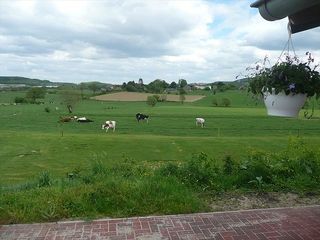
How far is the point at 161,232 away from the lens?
4.38m

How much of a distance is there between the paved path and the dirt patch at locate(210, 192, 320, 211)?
287 millimetres

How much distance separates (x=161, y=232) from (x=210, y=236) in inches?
22.2

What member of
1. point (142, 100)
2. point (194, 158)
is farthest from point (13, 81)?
point (194, 158)

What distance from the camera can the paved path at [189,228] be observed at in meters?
4.25

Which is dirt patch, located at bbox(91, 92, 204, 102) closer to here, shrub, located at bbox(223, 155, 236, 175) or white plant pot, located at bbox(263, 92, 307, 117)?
shrub, located at bbox(223, 155, 236, 175)

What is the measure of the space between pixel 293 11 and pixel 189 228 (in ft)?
8.72

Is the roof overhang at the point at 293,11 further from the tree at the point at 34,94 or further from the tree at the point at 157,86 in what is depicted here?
the tree at the point at 157,86

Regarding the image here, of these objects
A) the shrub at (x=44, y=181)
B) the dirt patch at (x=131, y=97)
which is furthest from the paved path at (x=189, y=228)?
the dirt patch at (x=131, y=97)

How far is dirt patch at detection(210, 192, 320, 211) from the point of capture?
5.28 metres

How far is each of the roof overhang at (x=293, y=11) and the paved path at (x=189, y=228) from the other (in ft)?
7.70

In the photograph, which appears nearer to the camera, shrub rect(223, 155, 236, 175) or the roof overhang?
the roof overhang

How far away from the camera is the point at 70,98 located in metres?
69.1

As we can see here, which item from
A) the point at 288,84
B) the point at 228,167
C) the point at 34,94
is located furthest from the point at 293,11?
the point at 34,94

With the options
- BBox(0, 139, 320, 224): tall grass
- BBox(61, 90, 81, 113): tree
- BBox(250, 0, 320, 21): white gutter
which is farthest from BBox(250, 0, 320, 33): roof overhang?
BBox(61, 90, 81, 113): tree
